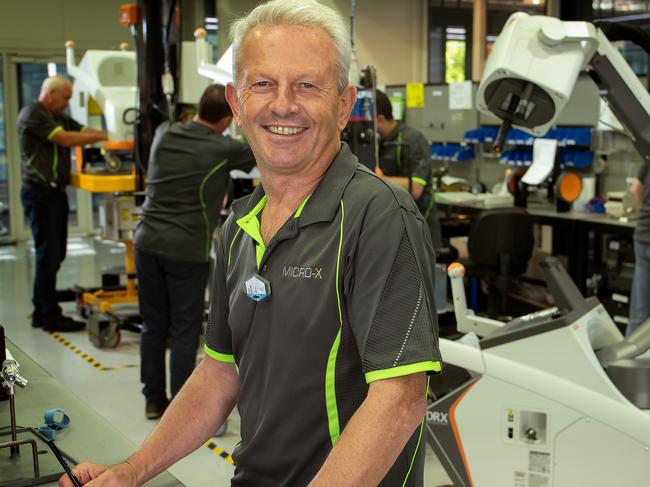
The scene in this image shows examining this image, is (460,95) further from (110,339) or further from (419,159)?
(110,339)

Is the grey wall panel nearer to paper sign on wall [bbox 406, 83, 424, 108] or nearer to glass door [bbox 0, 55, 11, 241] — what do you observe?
paper sign on wall [bbox 406, 83, 424, 108]

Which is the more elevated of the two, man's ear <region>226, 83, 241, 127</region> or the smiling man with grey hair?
man's ear <region>226, 83, 241, 127</region>

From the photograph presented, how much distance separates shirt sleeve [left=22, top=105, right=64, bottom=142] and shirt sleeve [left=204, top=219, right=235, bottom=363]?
482 cm

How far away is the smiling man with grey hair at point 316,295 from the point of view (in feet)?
4.00

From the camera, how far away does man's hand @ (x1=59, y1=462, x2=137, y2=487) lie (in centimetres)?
131

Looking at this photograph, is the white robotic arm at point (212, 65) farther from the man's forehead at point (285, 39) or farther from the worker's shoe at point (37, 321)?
the worker's shoe at point (37, 321)

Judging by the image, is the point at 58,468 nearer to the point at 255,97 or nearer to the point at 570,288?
the point at 255,97

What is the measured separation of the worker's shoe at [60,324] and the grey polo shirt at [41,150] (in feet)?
3.07

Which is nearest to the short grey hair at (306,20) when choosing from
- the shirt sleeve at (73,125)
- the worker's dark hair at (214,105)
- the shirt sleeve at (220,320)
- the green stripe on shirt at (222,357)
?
the shirt sleeve at (220,320)

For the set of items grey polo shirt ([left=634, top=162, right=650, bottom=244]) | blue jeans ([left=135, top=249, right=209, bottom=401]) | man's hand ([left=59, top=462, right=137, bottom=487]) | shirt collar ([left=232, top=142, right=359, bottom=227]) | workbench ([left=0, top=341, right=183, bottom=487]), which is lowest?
blue jeans ([left=135, top=249, right=209, bottom=401])

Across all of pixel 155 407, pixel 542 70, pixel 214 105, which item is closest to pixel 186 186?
pixel 214 105

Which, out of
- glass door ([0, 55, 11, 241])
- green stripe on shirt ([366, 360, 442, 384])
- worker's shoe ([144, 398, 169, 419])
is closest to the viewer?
green stripe on shirt ([366, 360, 442, 384])

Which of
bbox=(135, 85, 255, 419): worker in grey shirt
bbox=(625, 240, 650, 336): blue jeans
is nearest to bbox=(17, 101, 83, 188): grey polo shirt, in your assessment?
bbox=(135, 85, 255, 419): worker in grey shirt

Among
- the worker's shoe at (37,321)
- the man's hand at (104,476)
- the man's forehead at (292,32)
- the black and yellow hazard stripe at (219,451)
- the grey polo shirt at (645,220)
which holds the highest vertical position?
the man's forehead at (292,32)
